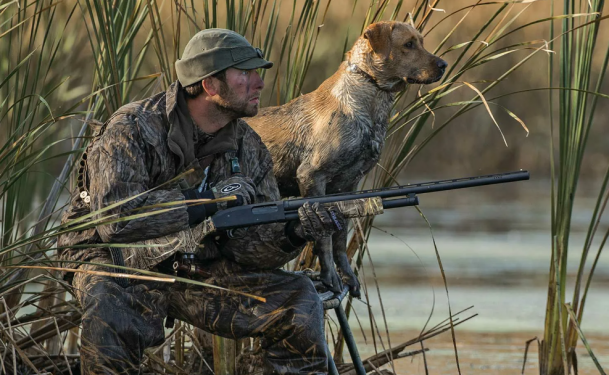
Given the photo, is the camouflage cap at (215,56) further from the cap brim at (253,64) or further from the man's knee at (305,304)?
the man's knee at (305,304)

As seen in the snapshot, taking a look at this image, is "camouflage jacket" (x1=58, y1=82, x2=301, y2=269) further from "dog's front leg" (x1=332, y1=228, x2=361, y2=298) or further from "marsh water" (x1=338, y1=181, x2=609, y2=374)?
"marsh water" (x1=338, y1=181, x2=609, y2=374)

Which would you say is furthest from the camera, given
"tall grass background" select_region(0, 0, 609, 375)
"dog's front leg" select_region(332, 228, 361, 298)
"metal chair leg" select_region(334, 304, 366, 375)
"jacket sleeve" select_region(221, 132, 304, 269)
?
"dog's front leg" select_region(332, 228, 361, 298)

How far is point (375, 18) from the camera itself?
4.36 metres

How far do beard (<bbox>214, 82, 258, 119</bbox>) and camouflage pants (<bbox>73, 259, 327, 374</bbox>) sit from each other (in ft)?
1.75

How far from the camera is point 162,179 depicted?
3.61m

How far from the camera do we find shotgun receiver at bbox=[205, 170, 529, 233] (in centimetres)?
348

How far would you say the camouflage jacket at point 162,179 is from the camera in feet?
11.3

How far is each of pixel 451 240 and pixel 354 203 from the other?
5.47 m

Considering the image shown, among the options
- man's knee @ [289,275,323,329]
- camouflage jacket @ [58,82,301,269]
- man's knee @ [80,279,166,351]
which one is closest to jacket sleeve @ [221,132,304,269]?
camouflage jacket @ [58,82,301,269]

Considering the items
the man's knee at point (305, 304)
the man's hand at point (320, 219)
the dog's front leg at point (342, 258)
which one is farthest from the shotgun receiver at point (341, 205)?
the dog's front leg at point (342, 258)

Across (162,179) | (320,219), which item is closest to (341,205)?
(320,219)

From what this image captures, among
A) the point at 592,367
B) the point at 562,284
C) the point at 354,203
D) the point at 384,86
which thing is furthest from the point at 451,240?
the point at 354,203

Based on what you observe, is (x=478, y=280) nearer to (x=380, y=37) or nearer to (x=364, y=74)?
(x=364, y=74)

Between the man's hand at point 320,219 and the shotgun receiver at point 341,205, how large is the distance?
1.3 inches
